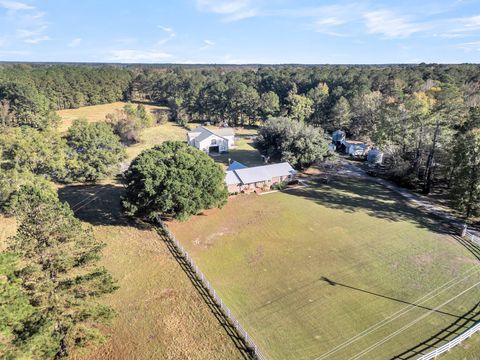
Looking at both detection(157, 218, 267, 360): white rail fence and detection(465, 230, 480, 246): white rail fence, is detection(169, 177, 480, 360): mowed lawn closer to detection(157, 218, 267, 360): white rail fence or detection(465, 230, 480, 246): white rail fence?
detection(157, 218, 267, 360): white rail fence

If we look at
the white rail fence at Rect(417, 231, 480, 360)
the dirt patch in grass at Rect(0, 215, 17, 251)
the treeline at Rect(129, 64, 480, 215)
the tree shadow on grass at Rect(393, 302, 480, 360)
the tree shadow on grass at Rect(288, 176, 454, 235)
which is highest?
the treeline at Rect(129, 64, 480, 215)

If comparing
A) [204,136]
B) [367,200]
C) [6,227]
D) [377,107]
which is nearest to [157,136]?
[204,136]

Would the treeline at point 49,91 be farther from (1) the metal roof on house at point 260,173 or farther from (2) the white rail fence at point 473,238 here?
(2) the white rail fence at point 473,238

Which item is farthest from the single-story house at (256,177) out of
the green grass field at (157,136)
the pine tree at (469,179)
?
the green grass field at (157,136)

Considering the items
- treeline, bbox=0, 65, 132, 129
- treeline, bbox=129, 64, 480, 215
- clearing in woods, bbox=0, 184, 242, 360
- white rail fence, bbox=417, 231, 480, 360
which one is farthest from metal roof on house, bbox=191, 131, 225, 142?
white rail fence, bbox=417, 231, 480, 360

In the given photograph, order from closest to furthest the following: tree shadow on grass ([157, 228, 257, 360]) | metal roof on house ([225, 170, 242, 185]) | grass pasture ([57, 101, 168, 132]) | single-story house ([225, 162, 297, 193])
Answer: tree shadow on grass ([157, 228, 257, 360]) → metal roof on house ([225, 170, 242, 185]) → single-story house ([225, 162, 297, 193]) → grass pasture ([57, 101, 168, 132])

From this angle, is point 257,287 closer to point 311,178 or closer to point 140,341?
point 140,341

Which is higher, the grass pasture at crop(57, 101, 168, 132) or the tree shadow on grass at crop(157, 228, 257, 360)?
the grass pasture at crop(57, 101, 168, 132)

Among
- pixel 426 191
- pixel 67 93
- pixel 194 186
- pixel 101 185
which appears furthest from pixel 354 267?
pixel 67 93
